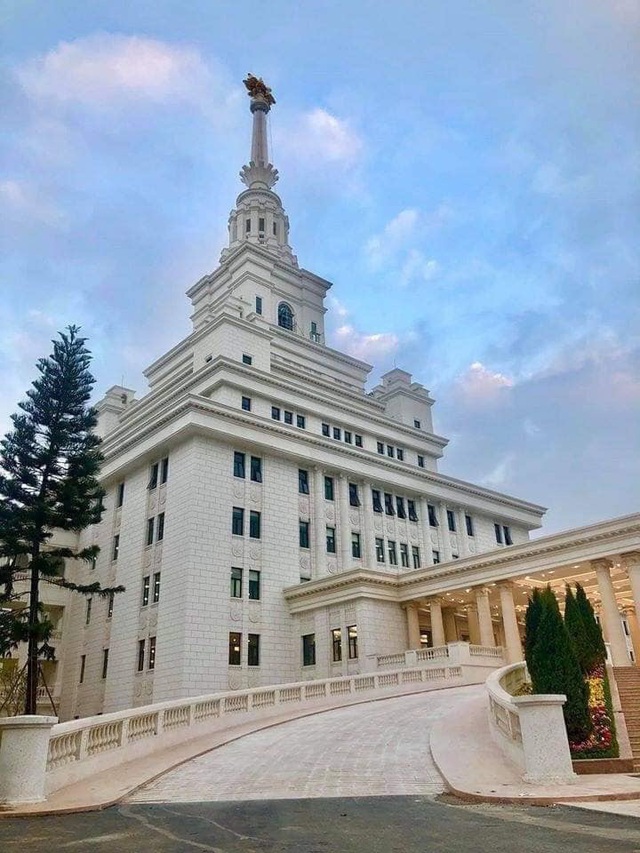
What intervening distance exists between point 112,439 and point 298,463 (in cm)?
1681

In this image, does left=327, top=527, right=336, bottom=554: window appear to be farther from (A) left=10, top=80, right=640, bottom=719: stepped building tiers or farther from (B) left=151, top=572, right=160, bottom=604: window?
(B) left=151, top=572, right=160, bottom=604: window

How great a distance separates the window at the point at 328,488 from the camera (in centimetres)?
A: 4025

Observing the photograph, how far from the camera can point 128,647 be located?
3372 cm

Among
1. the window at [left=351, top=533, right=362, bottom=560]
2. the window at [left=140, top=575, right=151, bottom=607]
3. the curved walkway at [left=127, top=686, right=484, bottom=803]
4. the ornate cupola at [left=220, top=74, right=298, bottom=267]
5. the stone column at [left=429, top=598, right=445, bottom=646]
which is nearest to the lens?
the curved walkway at [left=127, top=686, right=484, bottom=803]

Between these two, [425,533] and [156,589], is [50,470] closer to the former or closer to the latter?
[156,589]

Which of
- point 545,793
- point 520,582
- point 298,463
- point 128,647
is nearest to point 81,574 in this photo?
point 128,647

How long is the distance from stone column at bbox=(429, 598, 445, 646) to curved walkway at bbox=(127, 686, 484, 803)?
48.0 feet

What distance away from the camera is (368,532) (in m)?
40.8

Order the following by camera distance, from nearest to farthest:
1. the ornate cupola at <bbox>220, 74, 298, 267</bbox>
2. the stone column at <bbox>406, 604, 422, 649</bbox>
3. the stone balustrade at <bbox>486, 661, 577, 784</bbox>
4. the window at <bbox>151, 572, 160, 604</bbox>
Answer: the stone balustrade at <bbox>486, 661, 577, 784</bbox> → the window at <bbox>151, 572, 160, 604</bbox> → the stone column at <bbox>406, 604, 422, 649</bbox> → the ornate cupola at <bbox>220, 74, 298, 267</bbox>

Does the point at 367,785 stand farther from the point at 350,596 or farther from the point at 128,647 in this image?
the point at 128,647

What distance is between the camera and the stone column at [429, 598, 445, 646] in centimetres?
3484

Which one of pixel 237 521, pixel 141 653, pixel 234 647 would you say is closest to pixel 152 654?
pixel 141 653

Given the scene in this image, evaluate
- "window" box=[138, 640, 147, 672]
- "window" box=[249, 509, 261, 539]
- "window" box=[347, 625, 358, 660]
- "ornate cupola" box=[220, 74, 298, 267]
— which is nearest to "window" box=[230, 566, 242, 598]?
"window" box=[249, 509, 261, 539]

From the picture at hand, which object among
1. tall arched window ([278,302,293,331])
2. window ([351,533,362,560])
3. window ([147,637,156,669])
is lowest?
window ([147,637,156,669])
